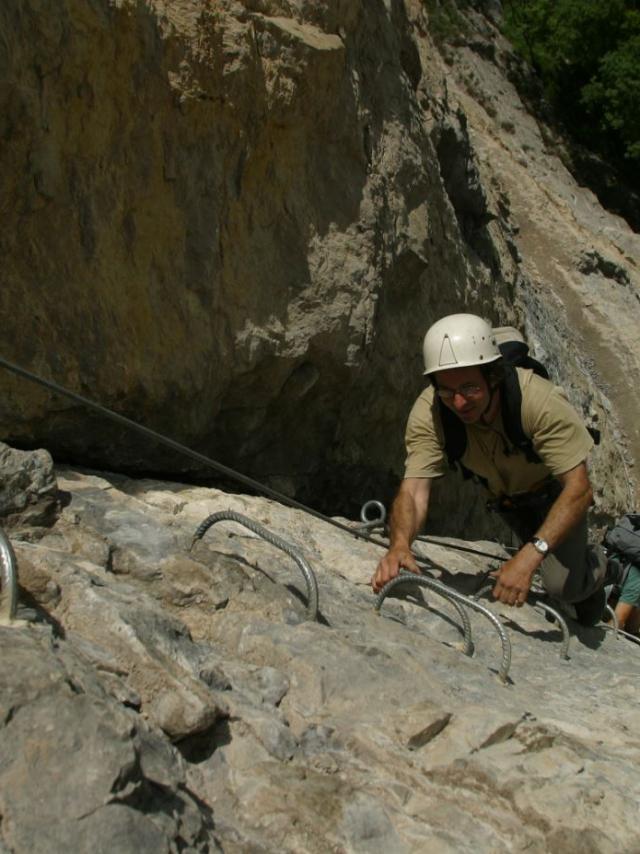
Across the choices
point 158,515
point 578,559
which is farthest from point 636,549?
point 158,515

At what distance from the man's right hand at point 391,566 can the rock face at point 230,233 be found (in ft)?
4.38

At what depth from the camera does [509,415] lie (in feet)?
14.6

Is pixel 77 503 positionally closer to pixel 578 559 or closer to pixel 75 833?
pixel 75 833

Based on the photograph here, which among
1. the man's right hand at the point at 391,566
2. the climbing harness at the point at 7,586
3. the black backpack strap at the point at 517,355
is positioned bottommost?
the man's right hand at the point at 391,566

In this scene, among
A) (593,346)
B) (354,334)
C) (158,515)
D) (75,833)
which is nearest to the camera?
(75,833)

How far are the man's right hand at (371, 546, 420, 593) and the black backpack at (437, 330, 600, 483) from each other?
0.72 m

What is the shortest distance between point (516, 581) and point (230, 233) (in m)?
2.26

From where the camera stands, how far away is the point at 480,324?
4512 mm

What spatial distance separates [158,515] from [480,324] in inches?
68.1

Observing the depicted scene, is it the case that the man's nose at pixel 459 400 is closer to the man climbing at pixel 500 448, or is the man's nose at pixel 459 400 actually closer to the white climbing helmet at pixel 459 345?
the man climbing at pixel 500 448

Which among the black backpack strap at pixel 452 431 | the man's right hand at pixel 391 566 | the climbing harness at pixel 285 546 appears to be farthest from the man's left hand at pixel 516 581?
the climbing harness at pixel 285 546

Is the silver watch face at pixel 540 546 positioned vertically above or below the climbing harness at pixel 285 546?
Answer: above

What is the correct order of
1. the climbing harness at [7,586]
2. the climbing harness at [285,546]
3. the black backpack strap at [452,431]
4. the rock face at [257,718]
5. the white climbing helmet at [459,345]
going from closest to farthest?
1. the rock face at [257,718]
2. the climbing harness at [7,586]
3. the climbing harness at [285,546]
4. the white climbing helmet at [459,345]
5. the black backpack strap at [452,431]

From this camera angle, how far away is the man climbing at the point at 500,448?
4336 mm
